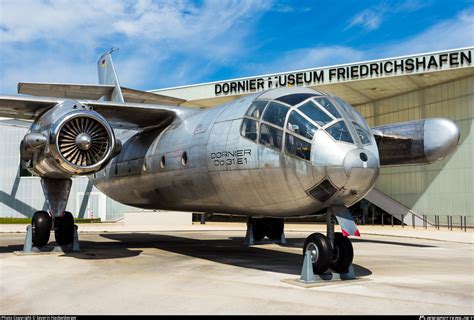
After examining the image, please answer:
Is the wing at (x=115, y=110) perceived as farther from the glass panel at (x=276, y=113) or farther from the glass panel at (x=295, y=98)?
the glass panel at (x=295, y=98)

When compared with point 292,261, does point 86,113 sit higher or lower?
higher

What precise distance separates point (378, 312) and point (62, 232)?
36.2 feet

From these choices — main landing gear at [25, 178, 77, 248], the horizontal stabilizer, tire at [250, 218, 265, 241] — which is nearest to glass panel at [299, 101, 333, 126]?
tire at [250, 218, 265, 241]

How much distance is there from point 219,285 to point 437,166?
1239 inches

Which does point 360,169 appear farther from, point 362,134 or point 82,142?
point 82,142

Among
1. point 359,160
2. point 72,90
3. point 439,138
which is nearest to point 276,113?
point 359,160

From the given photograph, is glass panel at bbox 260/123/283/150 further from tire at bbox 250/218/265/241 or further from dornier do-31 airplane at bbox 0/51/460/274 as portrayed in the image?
tire at bbox 250/218/265/241

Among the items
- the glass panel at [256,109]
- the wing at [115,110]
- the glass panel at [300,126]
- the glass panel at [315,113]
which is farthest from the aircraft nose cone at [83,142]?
the glass panel at [315,113]

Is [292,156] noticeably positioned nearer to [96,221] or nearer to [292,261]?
[292,261]

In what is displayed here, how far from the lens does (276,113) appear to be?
10102 mm

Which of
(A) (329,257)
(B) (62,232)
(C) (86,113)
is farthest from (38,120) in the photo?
(A) (329,257)

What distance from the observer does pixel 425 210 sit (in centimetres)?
3741

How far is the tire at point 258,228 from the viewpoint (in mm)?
17469

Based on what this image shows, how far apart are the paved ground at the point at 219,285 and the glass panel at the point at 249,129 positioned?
2.88 m
